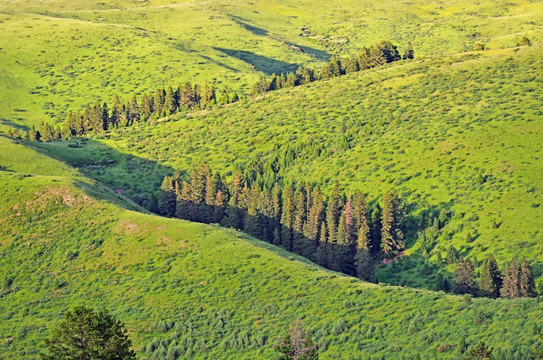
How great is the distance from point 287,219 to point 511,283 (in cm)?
4028

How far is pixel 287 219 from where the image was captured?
10100cm

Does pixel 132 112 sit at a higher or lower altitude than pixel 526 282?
lower

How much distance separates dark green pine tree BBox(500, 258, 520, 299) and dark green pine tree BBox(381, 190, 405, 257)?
21724 millimetres

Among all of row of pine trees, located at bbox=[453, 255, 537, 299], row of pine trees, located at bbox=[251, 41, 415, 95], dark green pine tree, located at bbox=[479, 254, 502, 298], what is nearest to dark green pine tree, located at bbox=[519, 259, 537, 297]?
row of pine trees, located at bbox=[453, 255, 537, 299]

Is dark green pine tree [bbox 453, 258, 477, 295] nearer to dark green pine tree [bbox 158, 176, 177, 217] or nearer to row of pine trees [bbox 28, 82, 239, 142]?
dark green pine tree [bbox 158, 176, 177, 217]

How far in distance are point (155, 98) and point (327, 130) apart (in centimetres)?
6149

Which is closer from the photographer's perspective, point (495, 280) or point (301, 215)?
point (495, 280)

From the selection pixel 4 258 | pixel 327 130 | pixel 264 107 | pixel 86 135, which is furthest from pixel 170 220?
pixel 86 135

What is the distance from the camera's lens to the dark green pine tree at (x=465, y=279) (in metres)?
73.1

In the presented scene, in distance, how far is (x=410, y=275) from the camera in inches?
3265

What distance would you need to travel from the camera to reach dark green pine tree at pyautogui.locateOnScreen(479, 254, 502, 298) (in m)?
70.1

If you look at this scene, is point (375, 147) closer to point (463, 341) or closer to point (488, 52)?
point (488, 52)

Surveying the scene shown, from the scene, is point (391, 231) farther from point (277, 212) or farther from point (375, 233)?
point (277, 212)

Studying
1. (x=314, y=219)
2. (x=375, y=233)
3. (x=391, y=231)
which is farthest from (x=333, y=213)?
(x=391, y=231)
